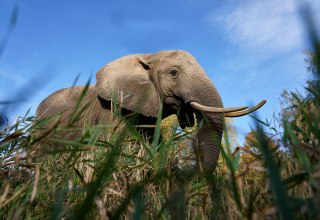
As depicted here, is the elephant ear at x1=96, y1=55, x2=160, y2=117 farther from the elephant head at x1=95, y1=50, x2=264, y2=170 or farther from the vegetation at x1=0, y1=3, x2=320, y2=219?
the vegetation at x1=0, y1=3, x2=320, y2=219

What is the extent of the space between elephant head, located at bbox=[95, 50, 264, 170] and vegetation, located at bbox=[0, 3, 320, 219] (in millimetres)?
3662

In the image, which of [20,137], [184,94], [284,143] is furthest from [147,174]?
[184,94]

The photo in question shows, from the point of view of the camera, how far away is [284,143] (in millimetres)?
1457

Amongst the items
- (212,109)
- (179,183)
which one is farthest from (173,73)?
(179,183)

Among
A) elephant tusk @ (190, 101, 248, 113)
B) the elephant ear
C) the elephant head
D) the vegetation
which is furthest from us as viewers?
the elephant ear

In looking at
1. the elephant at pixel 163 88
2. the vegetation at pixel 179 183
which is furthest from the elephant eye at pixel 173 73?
the vegetation at pixel 179 183

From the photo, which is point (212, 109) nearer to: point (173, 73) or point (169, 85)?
point (169, 85)

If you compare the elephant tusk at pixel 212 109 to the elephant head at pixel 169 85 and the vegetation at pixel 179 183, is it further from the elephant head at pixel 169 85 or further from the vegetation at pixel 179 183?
the vegetation at pixel 179 183

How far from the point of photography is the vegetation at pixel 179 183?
2.81 feet

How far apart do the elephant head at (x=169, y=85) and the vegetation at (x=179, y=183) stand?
366 centimetres

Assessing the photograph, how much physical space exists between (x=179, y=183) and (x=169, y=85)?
5.12 meters

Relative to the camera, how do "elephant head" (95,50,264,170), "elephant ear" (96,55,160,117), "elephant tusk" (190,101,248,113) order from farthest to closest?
"elephant ear" (96,55,160,117)
"elephant head" (95,50,264,170)
"elephant tusk" (190,101,248,113)

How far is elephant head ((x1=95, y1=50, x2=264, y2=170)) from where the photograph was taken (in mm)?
6280

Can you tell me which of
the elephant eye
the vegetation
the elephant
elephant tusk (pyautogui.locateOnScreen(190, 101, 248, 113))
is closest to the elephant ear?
the elephant
